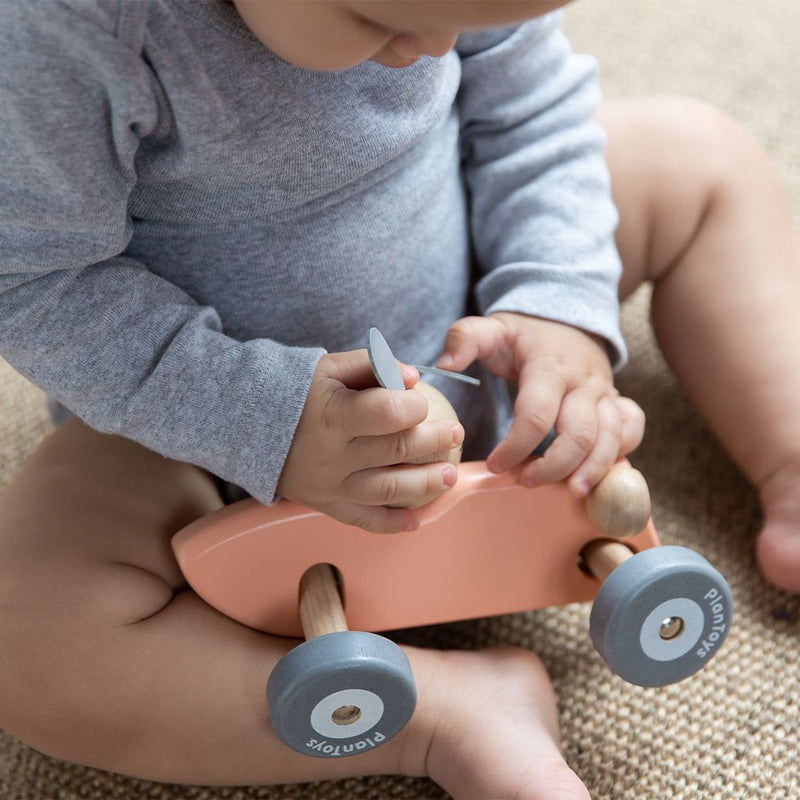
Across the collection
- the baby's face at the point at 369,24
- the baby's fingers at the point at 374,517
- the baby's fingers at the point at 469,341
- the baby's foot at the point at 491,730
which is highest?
the baby's face at the point at 369,24

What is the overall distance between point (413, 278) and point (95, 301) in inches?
8.0

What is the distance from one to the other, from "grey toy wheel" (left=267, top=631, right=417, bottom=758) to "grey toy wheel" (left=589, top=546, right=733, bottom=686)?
11 cm

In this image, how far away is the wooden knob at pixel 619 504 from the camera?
585 mm

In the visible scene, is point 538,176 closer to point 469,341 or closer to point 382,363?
point 469,341

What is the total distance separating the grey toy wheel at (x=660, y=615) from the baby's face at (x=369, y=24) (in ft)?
0.93

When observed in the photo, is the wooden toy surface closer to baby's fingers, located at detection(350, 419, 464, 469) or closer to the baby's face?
baby's fingers, located at detection(350, 419, 464, 469)

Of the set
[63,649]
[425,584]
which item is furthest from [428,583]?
[63,649]

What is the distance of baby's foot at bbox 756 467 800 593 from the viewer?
660mm

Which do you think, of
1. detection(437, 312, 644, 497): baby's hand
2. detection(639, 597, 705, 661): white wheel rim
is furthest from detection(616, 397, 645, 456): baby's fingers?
detection(639, 597, 705, 661): white wheel rim

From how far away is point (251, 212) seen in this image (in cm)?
59

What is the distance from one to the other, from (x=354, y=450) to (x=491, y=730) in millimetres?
171

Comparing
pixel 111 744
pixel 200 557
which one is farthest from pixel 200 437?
pixel 111 744

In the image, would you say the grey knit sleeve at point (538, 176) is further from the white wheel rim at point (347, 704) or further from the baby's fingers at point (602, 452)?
the white wheel rim at point (347, 704)


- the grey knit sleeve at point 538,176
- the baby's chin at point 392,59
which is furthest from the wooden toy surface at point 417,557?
the baby's chin at point 392,59
